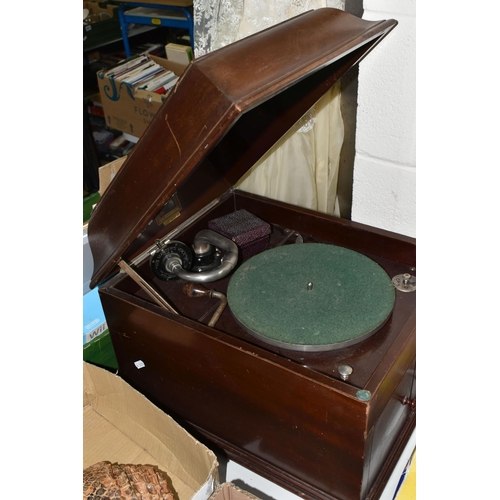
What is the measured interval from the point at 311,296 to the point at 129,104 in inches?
72.3

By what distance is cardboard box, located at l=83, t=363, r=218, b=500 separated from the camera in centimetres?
110

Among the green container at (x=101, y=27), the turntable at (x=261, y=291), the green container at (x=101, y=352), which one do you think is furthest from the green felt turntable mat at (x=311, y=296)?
the green container at (x=101, y=27)

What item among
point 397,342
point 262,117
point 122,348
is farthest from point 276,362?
point 262,117

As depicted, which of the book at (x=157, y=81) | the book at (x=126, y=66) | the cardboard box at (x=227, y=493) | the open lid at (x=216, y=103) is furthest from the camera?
the book at (x=126, y=66)

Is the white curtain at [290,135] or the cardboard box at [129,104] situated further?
the cardboard box at [129,104]

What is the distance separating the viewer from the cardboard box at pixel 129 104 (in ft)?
8.35

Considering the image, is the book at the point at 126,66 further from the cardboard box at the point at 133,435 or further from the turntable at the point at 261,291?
the cardboard box at the point at 133,435

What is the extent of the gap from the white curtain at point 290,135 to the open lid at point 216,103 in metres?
0.41

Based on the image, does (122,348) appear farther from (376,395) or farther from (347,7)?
(347,7)

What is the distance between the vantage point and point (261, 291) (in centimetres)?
123

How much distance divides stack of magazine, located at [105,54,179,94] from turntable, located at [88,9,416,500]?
4.09 ft

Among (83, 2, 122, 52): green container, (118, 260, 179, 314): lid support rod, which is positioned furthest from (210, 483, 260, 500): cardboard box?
(83, 2, 122, 52): green container

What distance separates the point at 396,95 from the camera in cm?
A: 143

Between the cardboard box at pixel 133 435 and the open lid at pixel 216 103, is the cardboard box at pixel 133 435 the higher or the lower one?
the lower one
